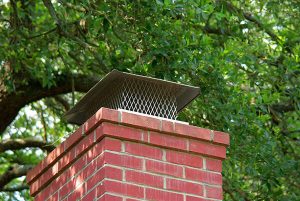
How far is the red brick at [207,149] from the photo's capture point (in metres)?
5.44

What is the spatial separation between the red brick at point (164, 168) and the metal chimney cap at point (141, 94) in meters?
0.38

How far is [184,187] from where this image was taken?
5289mm

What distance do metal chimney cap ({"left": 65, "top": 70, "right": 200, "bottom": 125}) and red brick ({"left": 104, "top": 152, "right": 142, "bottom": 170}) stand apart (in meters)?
0.40

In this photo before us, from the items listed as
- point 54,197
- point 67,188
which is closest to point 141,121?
point 67,188

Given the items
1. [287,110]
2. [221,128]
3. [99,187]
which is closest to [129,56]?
[221,128]

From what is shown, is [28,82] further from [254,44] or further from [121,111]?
[121,111]

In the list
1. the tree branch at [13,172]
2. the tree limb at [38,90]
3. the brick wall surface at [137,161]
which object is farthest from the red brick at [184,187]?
the tree branch at [13,172]

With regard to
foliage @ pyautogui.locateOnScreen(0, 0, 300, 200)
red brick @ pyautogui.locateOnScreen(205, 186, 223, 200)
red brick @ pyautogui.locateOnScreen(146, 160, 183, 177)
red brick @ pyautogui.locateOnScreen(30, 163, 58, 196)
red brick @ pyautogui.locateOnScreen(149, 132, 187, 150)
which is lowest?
red brick @ pyautogui.locateOnScreen(205, 186, 223, 200)

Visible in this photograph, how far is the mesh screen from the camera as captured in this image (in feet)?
18.0

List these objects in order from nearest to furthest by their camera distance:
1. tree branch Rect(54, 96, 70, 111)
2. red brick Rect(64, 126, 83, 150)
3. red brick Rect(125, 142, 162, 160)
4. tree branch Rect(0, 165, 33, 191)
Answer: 1. red brick Rect(125, 142, 162, 160)
2. red brick Rect(64, 126, 83, 150)
3. tree branch Rect(54, 96, 70, 111)
4. tree branch Rect(0, 165, 33, 191)

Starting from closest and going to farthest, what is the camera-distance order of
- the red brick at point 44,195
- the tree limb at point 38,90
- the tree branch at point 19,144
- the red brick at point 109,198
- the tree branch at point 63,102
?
the red brick at point 109,198 → the red brick at point 44,195 → the tree limb at point 38,90 → the tree branch at point 19,144 → the tree branch at point 63,102

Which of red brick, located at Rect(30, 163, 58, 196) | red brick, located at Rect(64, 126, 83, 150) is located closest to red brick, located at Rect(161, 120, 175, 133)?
red brick, located at Rect(64, 126, 83, 150)

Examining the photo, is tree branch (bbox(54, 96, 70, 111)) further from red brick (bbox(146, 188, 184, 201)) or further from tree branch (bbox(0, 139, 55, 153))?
→ red brick (bbox(146, 188, 184, 201))

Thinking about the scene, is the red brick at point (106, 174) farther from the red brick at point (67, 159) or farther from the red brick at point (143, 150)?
the red brick at point (67, 159)
